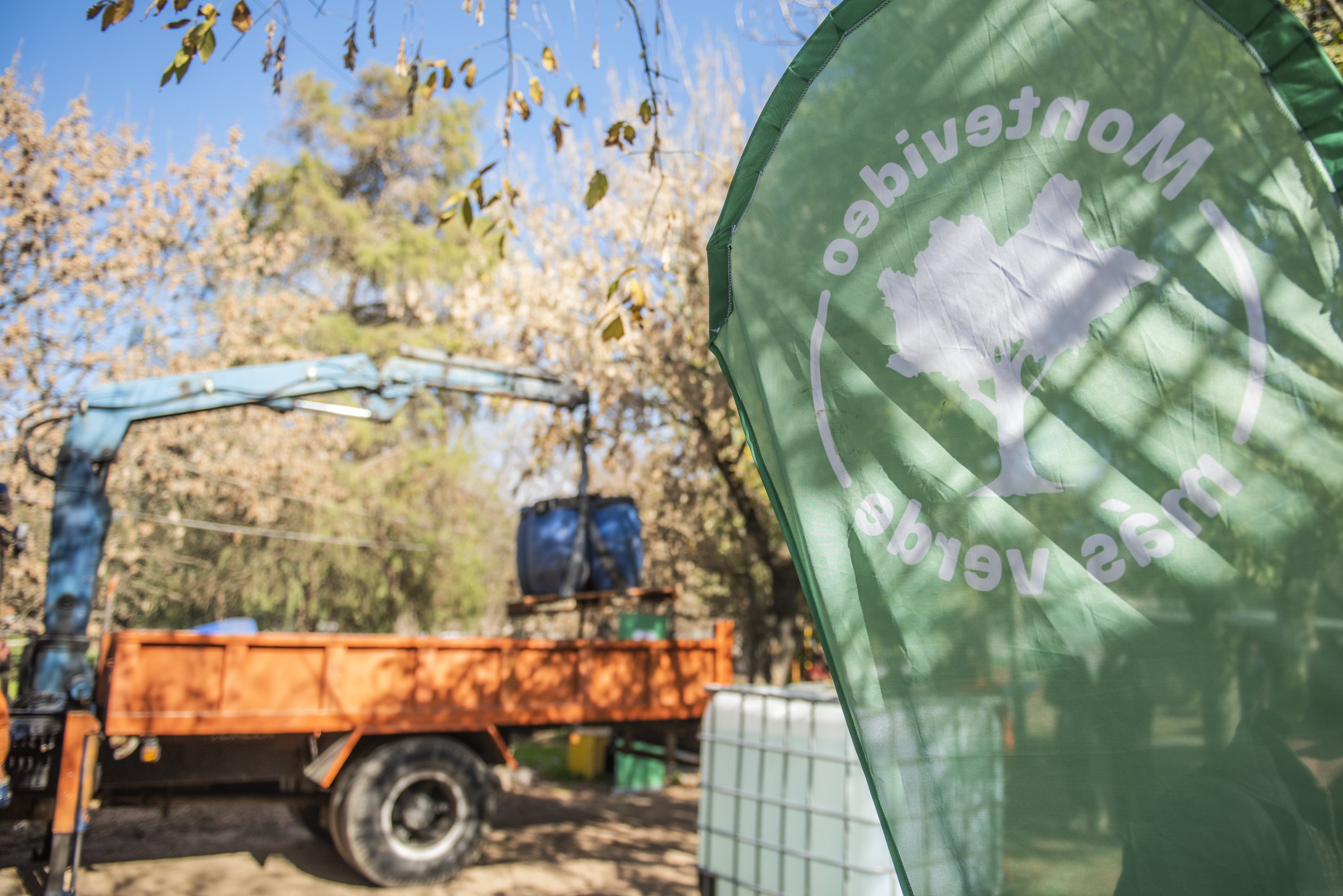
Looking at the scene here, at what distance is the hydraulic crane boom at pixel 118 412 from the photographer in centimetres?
670

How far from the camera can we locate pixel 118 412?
7.34 metres

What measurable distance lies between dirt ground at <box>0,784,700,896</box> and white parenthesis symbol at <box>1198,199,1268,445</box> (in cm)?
650

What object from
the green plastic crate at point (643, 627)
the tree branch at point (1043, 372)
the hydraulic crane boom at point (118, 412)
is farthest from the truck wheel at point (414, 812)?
the tree branch at point (1043, 372)

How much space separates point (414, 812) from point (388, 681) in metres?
1.09

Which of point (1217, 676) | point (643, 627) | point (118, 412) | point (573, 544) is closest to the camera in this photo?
point (1217, 676)

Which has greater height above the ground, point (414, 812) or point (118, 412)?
point (118, 412)

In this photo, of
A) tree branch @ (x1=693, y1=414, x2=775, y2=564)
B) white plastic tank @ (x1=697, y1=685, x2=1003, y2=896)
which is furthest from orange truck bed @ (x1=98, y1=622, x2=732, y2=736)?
white plastic tank @ (x1=697, y1=685, x2=1003, y2=896)

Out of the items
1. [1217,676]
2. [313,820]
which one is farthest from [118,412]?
[1217,676]

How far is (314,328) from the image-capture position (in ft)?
67.1

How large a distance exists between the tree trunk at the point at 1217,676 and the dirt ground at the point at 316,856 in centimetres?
627

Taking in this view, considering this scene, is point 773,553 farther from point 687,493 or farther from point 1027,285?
point 1027,285

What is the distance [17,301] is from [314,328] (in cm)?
743

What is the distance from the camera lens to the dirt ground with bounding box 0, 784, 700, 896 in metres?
6.86

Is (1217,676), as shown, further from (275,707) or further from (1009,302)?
(275,707)
